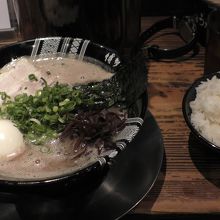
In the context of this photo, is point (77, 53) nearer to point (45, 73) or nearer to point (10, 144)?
point (45, 73)

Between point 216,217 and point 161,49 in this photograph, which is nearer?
point 216,217

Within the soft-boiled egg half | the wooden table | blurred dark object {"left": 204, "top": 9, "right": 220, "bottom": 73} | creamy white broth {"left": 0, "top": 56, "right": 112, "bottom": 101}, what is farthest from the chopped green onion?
blurred dark object {"left": 204, "top": 9, "right": 220, "bottom": 73}

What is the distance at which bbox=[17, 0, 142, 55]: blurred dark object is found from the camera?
133cm

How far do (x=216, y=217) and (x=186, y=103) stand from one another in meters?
0.34

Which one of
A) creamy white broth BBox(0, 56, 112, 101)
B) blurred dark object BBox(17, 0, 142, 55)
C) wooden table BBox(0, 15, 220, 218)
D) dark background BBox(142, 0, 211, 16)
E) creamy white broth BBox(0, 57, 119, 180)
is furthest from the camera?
dark background BBox(142, 0, 211, 16)

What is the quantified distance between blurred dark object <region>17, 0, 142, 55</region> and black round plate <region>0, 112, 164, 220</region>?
38 centimetres

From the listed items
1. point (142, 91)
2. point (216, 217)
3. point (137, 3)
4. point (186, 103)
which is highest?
point (137, 3)

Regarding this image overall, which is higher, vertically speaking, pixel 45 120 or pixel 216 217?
pixel 45 120

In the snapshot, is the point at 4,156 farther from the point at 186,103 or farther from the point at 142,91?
the point at 186,103

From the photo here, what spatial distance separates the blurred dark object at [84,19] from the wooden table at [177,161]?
22cm

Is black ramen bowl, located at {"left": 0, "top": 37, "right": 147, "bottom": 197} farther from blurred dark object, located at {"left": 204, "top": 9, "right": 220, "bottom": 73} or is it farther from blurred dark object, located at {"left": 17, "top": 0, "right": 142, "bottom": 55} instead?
blurred dark object, located at {"left": 204, "top": 9, "right": 220, "bottom": 73}

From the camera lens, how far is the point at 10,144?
0.99 metres

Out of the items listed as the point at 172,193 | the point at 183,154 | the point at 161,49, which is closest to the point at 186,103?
the point at 183,154

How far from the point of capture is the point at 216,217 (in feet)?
3.46
